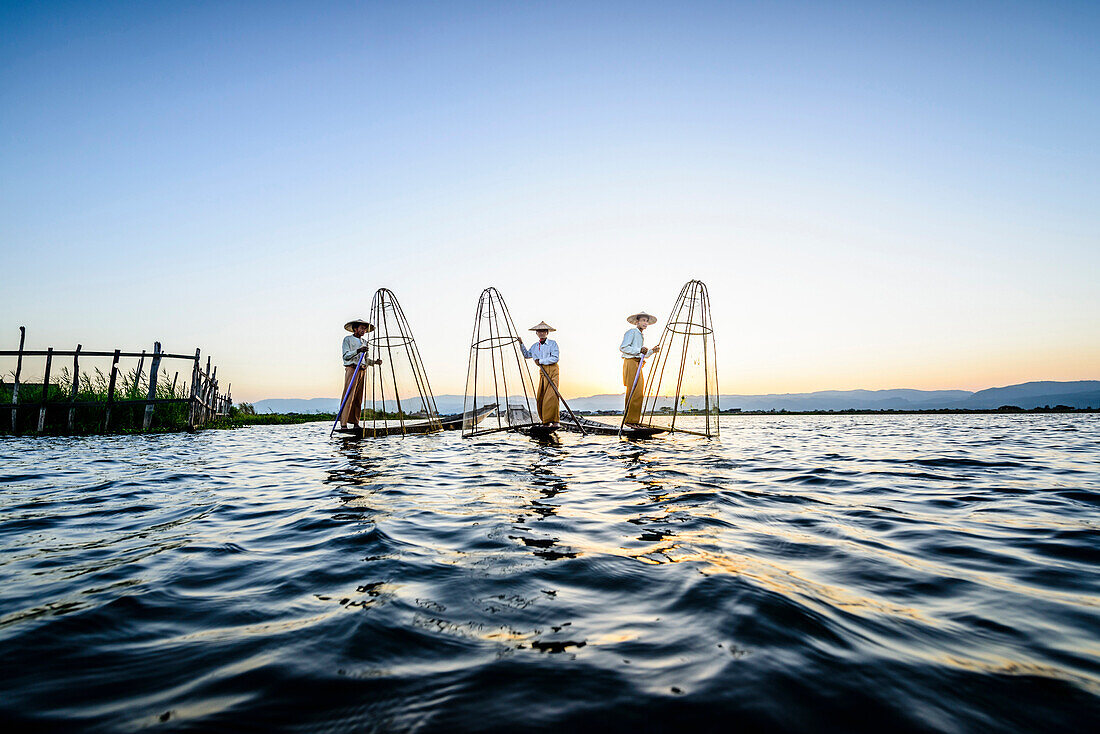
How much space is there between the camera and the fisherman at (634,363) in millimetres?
14570

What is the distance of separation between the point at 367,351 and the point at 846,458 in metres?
12.5

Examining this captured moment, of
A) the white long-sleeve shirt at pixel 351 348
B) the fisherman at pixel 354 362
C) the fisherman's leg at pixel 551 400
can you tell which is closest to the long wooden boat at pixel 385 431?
the fisherman at pixel 354 362

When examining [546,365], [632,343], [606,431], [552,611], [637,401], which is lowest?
[552,611]

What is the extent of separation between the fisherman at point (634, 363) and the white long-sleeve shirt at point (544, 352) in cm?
194

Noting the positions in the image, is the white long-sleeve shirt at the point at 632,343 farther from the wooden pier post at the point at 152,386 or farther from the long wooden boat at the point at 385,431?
the wooden pier post at the point at 152,386

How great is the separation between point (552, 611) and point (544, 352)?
12.8 m

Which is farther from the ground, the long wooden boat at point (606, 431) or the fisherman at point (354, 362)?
the fisherman at point (354, 362)

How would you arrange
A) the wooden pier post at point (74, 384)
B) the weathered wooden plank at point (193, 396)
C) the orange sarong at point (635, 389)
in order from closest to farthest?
1. the orange sarong at point (635, 389)
2. the wooden pier post at point (74, 384)
3. the weathered wooden plank at point (193, 396)

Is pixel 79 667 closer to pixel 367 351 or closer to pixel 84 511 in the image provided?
pixel 84 511

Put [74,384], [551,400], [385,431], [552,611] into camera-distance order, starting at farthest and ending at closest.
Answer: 1. [74,384]
2. [385,431]
3. [551,400]
4. [552,611]

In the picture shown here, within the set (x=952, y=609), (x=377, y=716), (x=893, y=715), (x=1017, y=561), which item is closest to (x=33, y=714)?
(x=377, y=716)

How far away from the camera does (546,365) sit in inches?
596

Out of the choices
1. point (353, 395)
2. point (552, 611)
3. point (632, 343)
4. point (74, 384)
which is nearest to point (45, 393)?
point (74, 384)

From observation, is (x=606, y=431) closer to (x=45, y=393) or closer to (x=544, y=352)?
(x=544, y=352)
